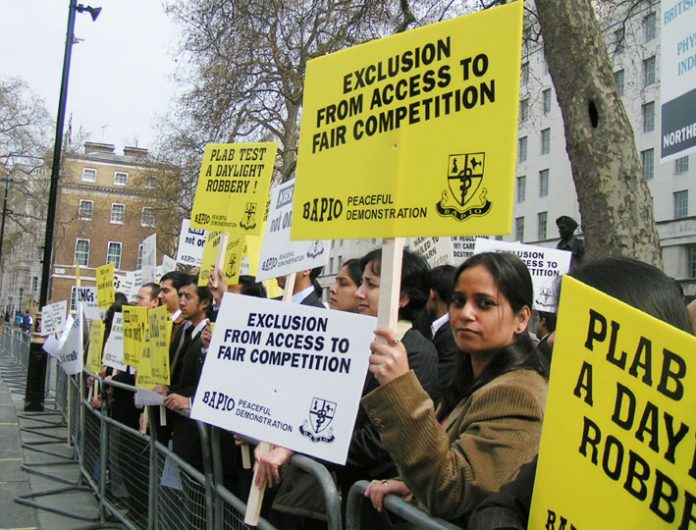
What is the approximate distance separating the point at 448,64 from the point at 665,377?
140 cm

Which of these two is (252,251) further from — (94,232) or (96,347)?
(94,232)

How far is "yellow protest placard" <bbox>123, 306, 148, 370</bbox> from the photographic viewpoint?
5461 millimetres

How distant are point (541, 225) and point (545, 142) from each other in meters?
4.94

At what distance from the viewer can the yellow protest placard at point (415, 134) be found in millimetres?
2141

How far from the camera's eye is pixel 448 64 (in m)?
2.33

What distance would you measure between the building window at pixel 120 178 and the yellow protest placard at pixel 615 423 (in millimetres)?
71549

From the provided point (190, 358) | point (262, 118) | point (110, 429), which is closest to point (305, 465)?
point (190, 358)

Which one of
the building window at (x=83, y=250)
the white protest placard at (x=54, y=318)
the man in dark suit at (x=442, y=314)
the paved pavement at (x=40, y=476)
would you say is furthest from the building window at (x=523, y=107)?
the building window at (x=83, y=250)

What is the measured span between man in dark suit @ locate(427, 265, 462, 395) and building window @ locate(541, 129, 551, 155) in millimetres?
43289

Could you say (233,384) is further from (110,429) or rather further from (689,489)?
(110,429)

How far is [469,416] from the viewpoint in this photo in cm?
207

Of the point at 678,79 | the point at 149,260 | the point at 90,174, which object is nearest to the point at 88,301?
the point at 149,260

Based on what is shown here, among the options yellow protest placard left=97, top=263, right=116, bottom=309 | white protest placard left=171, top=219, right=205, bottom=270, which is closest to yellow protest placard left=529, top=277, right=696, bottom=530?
white protest placard left=171, top=219, right=205, bottom=270

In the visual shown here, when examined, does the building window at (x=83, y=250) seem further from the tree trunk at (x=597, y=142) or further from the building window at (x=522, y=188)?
the tree trunk at (x=597, y=142)
